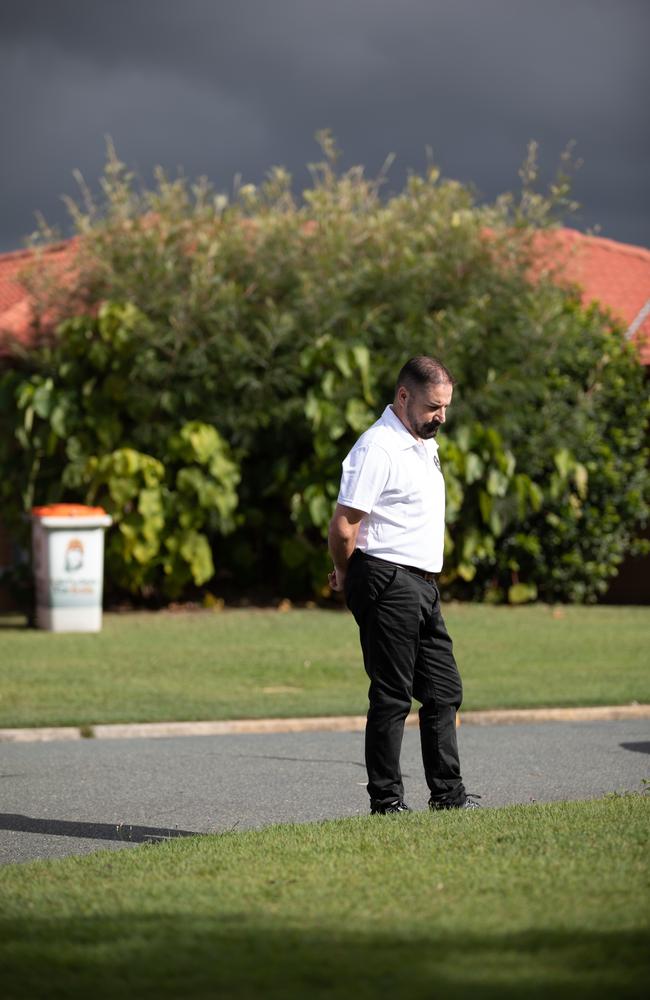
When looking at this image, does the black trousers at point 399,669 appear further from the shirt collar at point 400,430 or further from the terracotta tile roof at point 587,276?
the terracotta tile roof at point 587,276

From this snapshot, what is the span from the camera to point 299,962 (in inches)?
152

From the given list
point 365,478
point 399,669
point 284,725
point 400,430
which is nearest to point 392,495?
point 365,478

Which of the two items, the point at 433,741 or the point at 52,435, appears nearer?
the point at 433,741

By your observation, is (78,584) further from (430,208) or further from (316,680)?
(430,208)

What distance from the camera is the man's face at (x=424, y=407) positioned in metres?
5.98

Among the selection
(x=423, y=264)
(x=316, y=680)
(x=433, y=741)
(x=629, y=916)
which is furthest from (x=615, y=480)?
(x=629, y=916)

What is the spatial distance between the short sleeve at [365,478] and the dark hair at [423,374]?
0.34 metres

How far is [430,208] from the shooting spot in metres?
16.7

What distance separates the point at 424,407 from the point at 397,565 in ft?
2.24

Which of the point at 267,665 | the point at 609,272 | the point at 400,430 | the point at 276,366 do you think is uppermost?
the point at 609,272

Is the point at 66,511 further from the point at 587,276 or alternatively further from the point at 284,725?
the point at 587,276

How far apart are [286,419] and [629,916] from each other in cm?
1200

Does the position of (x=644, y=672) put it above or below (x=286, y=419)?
below

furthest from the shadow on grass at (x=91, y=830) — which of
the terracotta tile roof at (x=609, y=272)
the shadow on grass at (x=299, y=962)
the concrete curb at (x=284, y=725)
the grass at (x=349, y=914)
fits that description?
the terracotta tile roof at (x=609, y=272)
